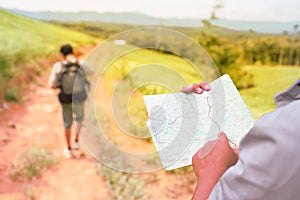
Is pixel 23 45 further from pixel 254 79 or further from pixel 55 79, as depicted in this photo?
pixel 254 79

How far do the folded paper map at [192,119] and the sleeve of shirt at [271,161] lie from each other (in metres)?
0.47

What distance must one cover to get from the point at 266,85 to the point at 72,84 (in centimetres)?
516

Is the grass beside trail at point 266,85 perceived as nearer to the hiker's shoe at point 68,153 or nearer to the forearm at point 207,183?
the hiker's shoe at point 68,153

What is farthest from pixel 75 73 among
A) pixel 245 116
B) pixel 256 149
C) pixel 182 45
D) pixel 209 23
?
pixel 209 23

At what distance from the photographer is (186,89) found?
1.55 meters

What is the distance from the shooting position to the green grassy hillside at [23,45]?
6090 mm

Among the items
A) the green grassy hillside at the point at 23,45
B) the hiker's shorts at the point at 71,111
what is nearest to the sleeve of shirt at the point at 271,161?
the hiker's shorts at the point at 71,111

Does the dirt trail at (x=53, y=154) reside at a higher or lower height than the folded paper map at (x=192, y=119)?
lower

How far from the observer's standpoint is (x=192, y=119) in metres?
1.42

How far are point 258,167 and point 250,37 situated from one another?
316 inches

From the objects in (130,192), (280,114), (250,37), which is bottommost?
(130,192)

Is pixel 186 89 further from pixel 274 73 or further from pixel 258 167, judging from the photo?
pixel 274 73

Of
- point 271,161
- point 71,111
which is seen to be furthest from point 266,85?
point 271,161

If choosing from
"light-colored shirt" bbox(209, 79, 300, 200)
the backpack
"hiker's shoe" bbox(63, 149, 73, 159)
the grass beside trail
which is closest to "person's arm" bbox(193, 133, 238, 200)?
"light-colored shirt" bbox(209, 79, 300, 200)
